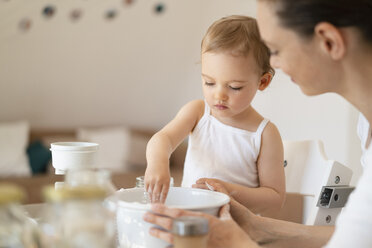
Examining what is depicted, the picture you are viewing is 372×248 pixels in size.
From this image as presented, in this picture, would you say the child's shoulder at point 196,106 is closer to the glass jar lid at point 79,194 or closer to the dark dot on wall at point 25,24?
the glass jar lid at point 79,194

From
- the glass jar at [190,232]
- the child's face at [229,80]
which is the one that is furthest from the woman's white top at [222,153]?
the glass jar at [190,232]

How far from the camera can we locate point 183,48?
15.9 feet

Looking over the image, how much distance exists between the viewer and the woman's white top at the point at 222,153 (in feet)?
4.57

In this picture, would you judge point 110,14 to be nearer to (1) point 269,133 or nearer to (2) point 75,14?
(2) point 75,14

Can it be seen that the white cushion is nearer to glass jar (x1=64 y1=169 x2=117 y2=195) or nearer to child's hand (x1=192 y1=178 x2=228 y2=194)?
child's hand (x1=192 y1=178 x2=228 y2=194)

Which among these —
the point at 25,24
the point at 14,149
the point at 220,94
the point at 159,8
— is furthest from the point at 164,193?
the point at 159,8

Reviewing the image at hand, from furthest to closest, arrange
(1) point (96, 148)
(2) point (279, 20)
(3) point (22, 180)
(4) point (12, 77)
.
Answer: (4) point (12, 77)
(3) point (22, 180)
(1) point (96, 148)
(2) point (279, 20)

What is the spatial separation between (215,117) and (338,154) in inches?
81.7

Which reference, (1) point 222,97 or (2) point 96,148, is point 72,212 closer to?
(2) point 96,148

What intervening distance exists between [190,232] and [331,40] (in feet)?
1.38

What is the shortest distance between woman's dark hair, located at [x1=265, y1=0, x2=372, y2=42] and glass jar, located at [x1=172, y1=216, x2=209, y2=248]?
391 millimetres

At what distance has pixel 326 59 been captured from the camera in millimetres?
867

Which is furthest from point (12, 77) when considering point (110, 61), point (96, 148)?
point (96, 148)

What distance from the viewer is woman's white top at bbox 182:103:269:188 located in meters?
1.39
